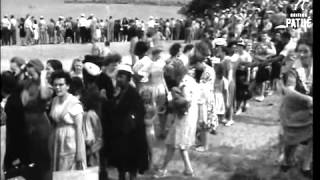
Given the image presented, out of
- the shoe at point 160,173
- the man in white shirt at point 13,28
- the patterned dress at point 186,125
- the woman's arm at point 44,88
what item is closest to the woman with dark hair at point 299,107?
the patterned dress at point 186,125

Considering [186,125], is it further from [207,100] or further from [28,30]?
[28,30]

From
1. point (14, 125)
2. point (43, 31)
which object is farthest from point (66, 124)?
point (43, 31)

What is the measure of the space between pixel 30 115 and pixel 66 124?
33 cm

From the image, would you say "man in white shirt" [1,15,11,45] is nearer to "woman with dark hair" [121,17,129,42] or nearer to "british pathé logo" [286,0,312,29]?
"woman with dark hair" [121,17,129,42]

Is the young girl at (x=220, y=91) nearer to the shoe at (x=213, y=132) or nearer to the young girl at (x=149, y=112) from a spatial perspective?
the shoe at (x=213, y=132)

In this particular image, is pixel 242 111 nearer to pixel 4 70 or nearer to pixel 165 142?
pixel 165 142

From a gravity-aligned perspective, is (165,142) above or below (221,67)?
below

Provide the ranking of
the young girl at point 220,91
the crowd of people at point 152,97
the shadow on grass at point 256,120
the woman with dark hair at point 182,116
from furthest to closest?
the young girl at point 220,91, the shadow on grass at point 256,120, the woman with dark hair at point 182,116, the crowd of people at point 152,97

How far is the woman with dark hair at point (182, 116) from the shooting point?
5.34m

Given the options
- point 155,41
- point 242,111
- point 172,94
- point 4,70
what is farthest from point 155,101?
point 4,70

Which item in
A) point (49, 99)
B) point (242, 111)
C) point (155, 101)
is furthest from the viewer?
point (242, 111)

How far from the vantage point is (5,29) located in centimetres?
504

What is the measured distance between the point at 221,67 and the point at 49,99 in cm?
158

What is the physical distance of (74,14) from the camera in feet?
17.4
